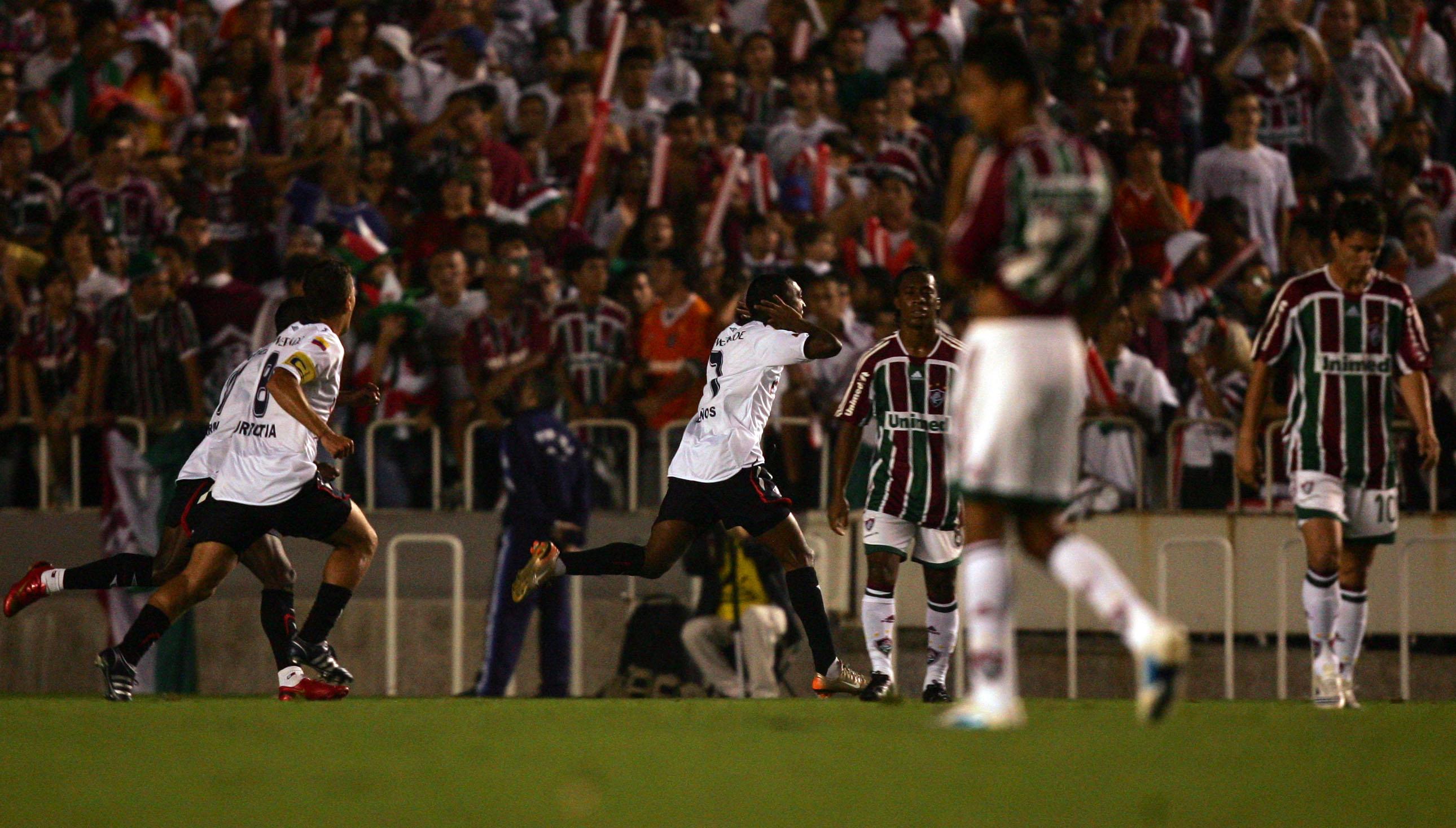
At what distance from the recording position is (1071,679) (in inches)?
505

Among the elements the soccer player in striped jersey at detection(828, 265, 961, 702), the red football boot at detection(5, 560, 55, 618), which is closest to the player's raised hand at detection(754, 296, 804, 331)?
the soccer player in striped jersey at detection(828, 265, 961, 702)

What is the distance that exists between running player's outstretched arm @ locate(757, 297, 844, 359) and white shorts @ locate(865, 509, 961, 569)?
3.08 feet

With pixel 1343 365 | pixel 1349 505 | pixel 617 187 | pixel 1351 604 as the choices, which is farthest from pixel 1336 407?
pixel 617 187

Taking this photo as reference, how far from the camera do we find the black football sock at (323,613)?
9.58m

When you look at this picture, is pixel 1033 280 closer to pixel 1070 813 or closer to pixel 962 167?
→ pixel 962 167

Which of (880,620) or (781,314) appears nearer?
(781,314)

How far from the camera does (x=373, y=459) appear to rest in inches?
536

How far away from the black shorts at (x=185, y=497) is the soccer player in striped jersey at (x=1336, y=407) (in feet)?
16.2

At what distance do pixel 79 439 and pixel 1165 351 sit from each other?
750 centimetres

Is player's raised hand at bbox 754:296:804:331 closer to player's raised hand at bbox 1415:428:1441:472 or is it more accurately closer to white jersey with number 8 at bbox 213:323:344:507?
white jersey with number 8 at bbox 213:323:344:507

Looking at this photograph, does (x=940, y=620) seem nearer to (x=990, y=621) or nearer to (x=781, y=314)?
(x=781, y=314)

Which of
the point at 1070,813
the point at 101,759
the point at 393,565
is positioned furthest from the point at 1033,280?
the point at 393,565

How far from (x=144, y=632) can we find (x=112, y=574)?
622 millimetres

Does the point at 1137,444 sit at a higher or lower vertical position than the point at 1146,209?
lower
